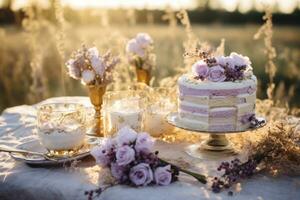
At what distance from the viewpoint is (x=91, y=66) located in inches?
105

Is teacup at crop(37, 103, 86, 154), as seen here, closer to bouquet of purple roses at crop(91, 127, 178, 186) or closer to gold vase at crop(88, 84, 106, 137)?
bouquet of purple roses at crop(91, 127, 178, 186)

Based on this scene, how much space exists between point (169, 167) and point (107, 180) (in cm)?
24

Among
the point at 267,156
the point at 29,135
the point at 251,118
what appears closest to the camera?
the point at 267,156

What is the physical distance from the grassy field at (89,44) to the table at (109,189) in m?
0.81

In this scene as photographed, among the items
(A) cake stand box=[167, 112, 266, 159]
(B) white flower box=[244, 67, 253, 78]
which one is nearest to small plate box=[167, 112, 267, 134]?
(A) cake stand box=[167, 112, 266, 159]

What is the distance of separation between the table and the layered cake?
0.17 metres

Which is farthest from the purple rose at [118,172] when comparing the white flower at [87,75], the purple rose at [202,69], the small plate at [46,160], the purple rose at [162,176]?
the white flower at [87,75]

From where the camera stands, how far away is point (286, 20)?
1465cm

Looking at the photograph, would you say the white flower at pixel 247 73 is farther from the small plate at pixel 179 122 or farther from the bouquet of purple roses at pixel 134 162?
the bouquet of purple roses at pixel 134 162

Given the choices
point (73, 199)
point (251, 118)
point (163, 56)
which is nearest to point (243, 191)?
point (251, 118)

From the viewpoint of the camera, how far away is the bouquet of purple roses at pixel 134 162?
6.69 ft

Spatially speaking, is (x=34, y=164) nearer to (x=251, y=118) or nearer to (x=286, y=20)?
(x=251, y=118)

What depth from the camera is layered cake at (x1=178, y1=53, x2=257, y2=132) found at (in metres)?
2.35

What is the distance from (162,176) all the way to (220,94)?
19.2 inches
